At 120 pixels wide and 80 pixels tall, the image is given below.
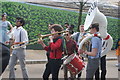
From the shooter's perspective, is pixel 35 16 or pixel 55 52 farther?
pixel 35 16

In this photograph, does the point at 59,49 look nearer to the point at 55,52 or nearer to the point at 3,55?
the point at 55,52

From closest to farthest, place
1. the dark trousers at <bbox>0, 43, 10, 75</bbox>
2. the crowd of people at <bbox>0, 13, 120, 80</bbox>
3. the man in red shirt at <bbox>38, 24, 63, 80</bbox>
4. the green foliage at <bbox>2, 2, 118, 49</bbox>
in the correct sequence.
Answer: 1. the dark trousers at <bbox>0, 43, 10, 75</bbox>
2. the crowd of people at <bbox>0, 13, 120, 80</bbox>
3. the man in red shirt at <bbox>38, 24, 63, 80</bbox>
4. the green foliage at <bbox>2, 2, 118, 49</bbox>

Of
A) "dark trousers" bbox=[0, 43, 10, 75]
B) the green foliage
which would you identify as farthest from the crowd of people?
the green foliage

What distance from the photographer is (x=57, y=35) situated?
5824 millimetres

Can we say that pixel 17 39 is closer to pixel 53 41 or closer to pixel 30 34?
pixel 53 41

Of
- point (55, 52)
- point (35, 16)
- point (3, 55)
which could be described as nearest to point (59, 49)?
point (55, 52)

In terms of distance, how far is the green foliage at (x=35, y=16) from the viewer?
41.1 feet

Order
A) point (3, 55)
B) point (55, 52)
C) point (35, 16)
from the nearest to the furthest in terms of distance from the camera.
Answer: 1. point (3, 55)
2. point (55, 52)
3. point (35, 16)

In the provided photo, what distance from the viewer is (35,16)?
13156 millimetres

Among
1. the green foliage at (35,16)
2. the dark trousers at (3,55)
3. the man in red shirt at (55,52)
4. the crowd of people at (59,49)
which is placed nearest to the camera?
the dark trousers at (3,55)

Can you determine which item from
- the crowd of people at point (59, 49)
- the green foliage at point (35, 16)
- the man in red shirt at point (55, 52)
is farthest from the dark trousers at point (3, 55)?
the green foliage at point (35, 16)

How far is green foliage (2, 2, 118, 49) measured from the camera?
494 inches

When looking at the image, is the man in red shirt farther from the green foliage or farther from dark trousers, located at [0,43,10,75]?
the green foliage

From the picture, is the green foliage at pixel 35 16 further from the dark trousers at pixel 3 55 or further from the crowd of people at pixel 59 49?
the dark trousers at pixel 3 55
